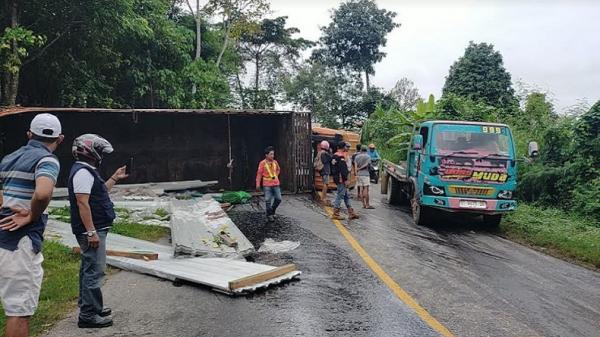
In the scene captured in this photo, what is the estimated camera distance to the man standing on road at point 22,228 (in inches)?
154

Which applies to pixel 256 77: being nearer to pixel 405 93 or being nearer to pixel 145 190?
pixel 405 93

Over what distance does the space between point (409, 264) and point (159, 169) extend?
1117cm

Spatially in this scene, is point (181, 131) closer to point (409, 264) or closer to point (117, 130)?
point (117, 130)

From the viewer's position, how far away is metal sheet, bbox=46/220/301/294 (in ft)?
20.8

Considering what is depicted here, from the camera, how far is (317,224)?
1142cm

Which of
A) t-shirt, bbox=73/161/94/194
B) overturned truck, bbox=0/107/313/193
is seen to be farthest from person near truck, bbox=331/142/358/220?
t-shirt, bbox=73/161/94/194

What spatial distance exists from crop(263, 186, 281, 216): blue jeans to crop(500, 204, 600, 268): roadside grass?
4.96m

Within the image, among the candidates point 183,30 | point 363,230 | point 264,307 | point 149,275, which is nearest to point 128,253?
point 149,275

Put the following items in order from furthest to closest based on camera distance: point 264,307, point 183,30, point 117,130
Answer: point 183,30, point 117,130, point 264,307

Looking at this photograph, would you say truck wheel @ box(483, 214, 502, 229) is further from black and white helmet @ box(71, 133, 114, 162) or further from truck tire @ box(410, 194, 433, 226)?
black and white helmet @ box(71, 133, 114, 162)

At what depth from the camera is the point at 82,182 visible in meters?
4.99

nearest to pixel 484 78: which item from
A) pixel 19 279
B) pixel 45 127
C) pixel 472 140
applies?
pixel 472 140

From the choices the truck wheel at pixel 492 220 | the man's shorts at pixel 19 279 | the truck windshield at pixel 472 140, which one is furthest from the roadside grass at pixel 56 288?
the truck wheel at pixel 492 220

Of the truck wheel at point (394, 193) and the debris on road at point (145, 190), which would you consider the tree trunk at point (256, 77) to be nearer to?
the debris on road at point (145, 190)
